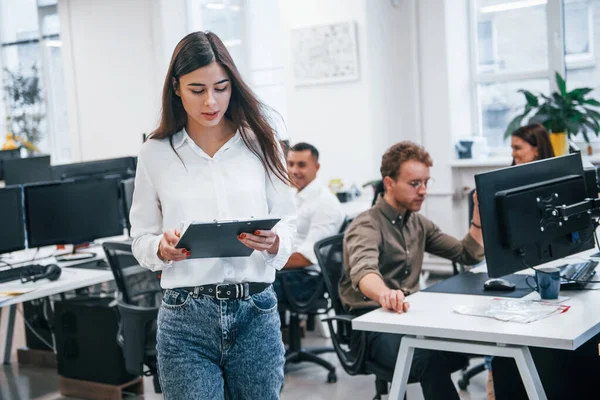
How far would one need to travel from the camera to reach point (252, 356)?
1790mm

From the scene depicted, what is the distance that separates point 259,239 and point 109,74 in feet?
18.1

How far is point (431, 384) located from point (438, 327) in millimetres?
564

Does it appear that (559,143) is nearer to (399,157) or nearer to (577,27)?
(577,27)

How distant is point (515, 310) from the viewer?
92.1 inches

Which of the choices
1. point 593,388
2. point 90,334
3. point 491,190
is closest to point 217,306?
point 491,190

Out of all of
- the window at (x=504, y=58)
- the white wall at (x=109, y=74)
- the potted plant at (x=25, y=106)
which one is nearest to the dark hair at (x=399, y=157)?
the window at (x=504, y=58)

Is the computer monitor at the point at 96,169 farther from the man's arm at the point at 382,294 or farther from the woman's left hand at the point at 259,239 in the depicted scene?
the woman's left hand at the point at 259,239

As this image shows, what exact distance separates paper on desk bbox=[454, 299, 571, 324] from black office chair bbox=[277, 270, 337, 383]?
156 centimetres

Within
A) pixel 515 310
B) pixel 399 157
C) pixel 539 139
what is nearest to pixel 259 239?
pixel 515 310

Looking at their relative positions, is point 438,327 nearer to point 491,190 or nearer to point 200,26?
point 491,190

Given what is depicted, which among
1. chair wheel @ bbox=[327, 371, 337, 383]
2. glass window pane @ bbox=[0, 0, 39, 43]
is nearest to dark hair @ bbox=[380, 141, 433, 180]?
chair wheel @ bbox=[327, 371, 337, 383]

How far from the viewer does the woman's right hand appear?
5.61ft

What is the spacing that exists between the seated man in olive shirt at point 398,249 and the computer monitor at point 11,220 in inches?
73.2

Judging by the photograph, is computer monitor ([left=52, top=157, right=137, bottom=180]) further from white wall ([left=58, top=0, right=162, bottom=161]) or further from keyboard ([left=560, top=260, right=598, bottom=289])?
keyboard ([left=560, top=260, right=598, bottom=289])
